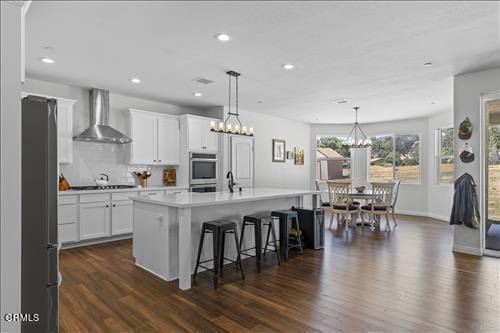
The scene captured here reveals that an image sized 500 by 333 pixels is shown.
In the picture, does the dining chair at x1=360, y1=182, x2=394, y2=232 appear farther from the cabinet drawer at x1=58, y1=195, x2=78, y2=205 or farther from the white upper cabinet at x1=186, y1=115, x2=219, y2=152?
the cabinet drawer at x1=58, y1=195, x2=78, y2=205

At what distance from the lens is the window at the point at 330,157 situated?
9539mm

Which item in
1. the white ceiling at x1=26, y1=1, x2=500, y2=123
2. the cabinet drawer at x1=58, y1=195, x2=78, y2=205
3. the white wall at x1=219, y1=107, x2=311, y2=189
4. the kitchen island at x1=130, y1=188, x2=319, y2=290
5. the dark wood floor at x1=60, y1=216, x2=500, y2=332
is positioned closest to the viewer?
the dark wood floor at x1=60, y1=216, x2=500, y2=332

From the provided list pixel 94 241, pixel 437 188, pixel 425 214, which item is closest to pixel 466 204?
pixel 437 188

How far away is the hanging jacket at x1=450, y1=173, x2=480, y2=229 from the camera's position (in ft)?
14.5

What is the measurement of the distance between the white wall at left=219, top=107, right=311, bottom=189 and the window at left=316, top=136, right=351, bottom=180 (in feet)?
1.39

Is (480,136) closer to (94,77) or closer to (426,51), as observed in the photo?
(426,51)

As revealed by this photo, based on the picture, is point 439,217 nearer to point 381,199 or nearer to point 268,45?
point 381,199

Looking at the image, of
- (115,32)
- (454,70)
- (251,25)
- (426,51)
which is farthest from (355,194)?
(115,32)

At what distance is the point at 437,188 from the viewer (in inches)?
303

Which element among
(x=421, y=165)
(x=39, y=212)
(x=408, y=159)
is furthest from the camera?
(x=408, y=159)

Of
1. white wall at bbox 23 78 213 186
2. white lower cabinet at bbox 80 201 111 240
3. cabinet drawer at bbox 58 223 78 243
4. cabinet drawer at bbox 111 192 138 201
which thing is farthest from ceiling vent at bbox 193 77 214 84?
cabinet drawer at bbox 58 223 78 243

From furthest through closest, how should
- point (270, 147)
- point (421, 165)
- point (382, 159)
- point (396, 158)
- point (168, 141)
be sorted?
point (382, 159)
point (396, 158)
point (421, 165)
point (270, 147)
point (168, 141)

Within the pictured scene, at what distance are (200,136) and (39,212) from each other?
4812mm

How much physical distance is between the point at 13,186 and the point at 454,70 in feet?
17.3
